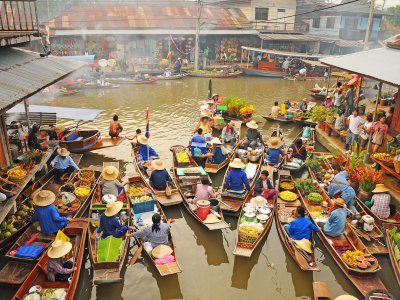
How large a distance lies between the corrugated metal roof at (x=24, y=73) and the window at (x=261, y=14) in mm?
30337

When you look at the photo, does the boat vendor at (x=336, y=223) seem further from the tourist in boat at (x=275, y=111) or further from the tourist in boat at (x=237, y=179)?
the tourist in boat at (x=275, y=111)

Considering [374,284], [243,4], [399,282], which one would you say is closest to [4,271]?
[374,284]

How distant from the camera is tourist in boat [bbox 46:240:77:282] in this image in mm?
7219

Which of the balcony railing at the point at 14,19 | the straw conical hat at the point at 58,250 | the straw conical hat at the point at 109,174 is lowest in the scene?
the straw conical hat at the point at 58,250

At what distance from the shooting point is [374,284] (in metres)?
7.65

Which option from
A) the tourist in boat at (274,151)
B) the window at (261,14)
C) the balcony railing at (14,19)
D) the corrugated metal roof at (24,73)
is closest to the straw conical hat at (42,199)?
the corrugated metal roof at (24,73)

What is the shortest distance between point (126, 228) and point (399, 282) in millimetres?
6373

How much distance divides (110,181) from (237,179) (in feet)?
12.6

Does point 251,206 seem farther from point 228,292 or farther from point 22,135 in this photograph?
point 22,135

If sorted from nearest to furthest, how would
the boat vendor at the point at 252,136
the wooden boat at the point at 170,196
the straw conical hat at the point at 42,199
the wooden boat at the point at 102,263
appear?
the wooden boat at the point at 102,263 → the straw conical hat at the point at 42,199 → the wooden boat at the point at 170,196 → the boat vendor at the point at 252,136

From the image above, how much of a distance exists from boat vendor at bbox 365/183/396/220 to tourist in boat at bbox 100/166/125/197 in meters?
7.58

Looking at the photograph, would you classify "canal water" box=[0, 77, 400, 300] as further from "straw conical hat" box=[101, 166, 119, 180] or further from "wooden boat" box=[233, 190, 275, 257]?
"straw conical hat" box=[101, 166, 119, 180]

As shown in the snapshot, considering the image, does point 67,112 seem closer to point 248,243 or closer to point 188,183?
point 188,183

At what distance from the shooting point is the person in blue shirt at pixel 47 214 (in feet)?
27.7
